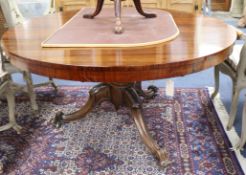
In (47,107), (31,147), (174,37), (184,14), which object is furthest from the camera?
(47,107)

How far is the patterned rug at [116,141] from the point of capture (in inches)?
63.9

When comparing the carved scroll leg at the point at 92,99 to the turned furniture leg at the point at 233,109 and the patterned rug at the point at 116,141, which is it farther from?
the turned furniture leg at the point at 233,109

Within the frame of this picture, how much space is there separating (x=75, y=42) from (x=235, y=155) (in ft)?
3.63

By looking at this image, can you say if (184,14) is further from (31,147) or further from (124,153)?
(31,147)

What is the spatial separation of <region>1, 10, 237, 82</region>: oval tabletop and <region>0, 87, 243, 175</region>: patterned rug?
0.68m

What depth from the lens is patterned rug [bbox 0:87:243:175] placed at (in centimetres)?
162

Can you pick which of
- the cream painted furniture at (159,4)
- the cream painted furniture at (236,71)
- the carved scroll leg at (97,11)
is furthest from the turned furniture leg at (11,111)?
the cream painted furniture at (159,4)

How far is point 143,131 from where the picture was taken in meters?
1.72

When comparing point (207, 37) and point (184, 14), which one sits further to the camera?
point (184, 14)

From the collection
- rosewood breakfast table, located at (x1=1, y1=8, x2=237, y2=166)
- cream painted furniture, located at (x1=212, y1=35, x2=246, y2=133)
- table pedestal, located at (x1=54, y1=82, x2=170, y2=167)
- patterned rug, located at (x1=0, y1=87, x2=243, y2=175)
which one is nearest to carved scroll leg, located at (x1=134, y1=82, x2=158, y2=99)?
patterned rug, located at (x1=0, y1=87, x2=243, y2=175)

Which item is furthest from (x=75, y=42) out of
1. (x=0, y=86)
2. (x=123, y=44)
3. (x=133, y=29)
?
(x=0, y=86)

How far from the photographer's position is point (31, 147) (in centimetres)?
182

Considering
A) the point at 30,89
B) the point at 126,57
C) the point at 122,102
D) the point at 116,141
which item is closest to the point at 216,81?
the point at 122,102

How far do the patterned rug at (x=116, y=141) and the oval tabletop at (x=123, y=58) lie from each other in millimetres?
676
